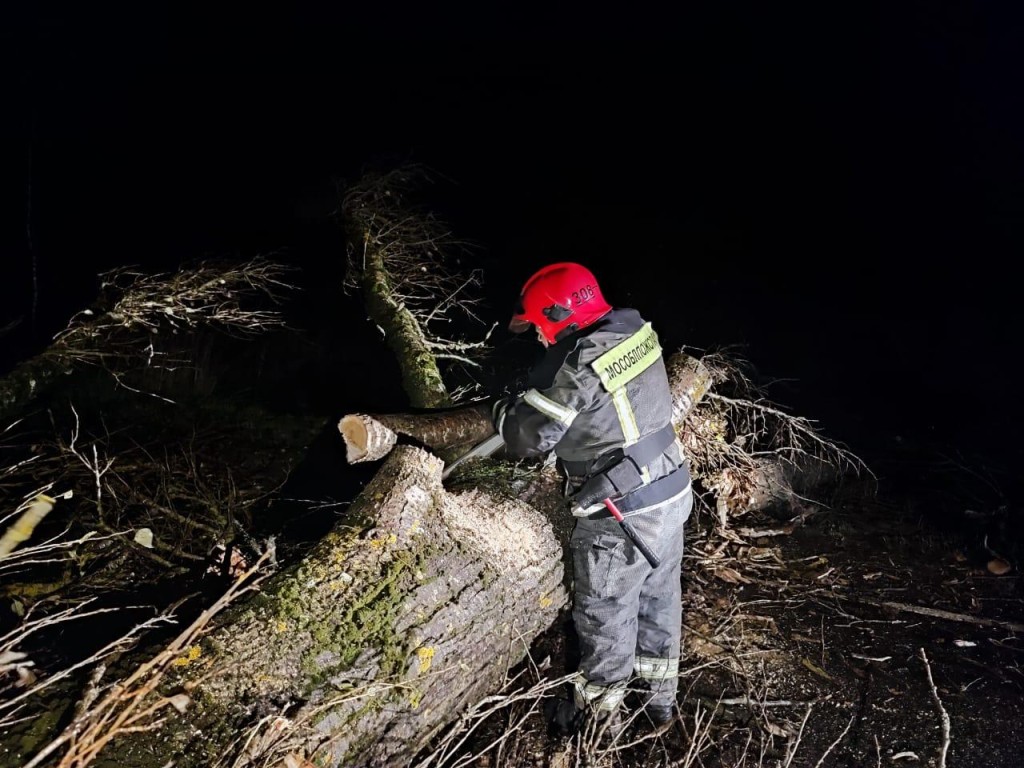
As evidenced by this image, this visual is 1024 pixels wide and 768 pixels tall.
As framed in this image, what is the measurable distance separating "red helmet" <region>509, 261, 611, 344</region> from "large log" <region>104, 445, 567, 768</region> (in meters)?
0.81

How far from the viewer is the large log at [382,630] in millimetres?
1738

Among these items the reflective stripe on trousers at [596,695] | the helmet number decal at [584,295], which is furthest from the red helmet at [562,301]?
the reflective stripe on trousers at [596,695]

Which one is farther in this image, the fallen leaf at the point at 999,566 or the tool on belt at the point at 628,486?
the fallen leaf at the point at 999,566

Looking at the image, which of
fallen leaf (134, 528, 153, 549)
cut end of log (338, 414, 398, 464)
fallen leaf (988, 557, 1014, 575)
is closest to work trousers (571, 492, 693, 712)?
cut end of log (338, 414, 398, 464)

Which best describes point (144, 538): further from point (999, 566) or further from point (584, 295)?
point (999, 566)

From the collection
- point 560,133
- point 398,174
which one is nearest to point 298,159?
point 398,174

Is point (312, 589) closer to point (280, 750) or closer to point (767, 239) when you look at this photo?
point (280, 750)

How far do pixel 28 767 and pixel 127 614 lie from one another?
153 cm

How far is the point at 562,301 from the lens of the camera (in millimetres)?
2480

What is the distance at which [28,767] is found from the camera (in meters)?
1.35

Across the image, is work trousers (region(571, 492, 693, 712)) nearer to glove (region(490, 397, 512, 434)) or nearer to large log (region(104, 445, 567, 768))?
large log (region(104, 445, 567, 768))

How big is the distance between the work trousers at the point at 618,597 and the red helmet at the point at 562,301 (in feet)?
2.83

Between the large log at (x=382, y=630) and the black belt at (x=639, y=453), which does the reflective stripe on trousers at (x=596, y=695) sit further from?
the black belt at (x=639, y=453)

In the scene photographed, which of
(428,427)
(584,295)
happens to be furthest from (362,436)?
(584,295)
